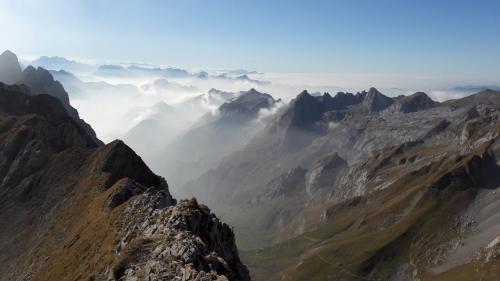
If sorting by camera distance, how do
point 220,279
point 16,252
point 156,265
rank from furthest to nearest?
point 16,252 < point 156,265 < point 220,279

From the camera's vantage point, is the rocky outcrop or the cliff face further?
the cliff face

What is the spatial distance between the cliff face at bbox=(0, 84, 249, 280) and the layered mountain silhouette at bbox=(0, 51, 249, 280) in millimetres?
210

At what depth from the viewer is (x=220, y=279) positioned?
54.0m

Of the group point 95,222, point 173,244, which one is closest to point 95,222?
point 95,222

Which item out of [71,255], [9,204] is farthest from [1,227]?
[71,255]

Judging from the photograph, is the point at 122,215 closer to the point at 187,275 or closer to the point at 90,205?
the point at 90,205

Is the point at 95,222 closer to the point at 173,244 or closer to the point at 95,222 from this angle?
the point at 95,222

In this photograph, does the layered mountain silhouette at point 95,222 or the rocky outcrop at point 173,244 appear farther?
the layered mountain silhouette at point 95,222

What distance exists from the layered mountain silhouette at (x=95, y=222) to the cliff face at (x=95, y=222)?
210 mm

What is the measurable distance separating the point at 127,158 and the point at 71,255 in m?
54.1

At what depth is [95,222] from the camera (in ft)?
358

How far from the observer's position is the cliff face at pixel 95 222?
67.2 meters

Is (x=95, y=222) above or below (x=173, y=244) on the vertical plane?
below

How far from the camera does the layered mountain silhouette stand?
6719cm
